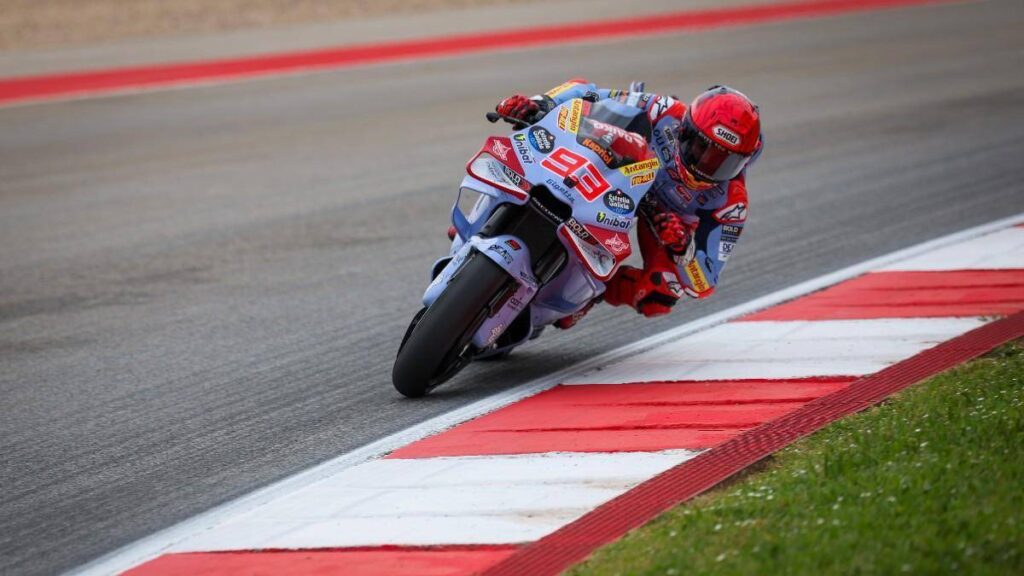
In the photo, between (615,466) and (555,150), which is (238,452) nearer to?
(615,466)

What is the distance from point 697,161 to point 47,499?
10.3 feet

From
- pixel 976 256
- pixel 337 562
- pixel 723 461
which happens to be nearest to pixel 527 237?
pixel 723 461

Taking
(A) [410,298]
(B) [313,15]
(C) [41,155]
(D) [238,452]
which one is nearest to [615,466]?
(D) [238,452]

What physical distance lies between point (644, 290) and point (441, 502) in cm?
219

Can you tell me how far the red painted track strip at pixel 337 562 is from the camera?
4.17m

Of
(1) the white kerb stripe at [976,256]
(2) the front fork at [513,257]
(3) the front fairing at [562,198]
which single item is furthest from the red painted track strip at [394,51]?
(2) the front fork at [513,257]

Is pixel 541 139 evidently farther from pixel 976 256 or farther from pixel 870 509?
pixel 976 256

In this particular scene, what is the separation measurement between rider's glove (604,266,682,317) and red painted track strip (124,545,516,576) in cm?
258

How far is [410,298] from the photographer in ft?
27.7

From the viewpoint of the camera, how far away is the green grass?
386 centimetres

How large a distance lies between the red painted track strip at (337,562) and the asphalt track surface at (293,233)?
0.34m

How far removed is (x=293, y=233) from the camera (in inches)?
420

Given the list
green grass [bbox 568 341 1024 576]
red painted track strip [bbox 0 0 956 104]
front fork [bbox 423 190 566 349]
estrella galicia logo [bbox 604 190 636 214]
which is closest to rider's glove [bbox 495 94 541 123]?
front fork [bbox 423 190 566 349]

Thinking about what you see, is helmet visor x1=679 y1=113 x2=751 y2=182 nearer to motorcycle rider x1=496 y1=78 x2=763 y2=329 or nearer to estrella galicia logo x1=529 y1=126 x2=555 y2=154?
motorcycle rider x1=496 y1=78 x2=763 y2=329
